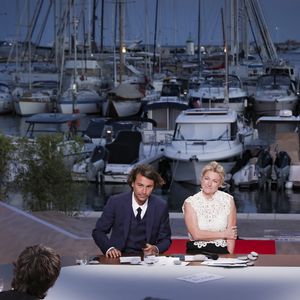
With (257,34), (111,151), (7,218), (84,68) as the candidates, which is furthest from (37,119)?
(257,34)

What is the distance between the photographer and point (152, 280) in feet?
14.3

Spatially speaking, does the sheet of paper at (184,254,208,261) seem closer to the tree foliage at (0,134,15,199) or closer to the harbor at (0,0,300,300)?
the harbor at (0,0,300,300)

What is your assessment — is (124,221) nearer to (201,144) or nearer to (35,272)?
(35,272)

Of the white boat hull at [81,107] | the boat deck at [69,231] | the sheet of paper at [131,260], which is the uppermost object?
the white boat hull at [81,107]

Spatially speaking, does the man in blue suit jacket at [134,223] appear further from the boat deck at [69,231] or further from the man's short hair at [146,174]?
the boat deck at [69,231]

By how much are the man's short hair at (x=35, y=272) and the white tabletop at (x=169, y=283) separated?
0.83m

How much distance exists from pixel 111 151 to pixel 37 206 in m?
10.4

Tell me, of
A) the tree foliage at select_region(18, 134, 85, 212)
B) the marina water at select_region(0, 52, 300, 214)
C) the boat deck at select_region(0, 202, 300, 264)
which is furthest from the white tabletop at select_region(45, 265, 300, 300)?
the marina water at select_region(0, 52, 300, 214)

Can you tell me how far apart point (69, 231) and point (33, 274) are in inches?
225

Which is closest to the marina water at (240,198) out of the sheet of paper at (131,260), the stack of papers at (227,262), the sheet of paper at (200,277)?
the sheet of paper at (131,260)

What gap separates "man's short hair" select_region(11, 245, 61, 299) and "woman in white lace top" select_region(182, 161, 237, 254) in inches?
85.1

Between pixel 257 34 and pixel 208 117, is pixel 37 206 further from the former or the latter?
pixel 257 34

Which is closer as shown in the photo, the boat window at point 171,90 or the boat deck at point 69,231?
the boat deck at point 69,231

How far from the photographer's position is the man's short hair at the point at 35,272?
3256 mm
